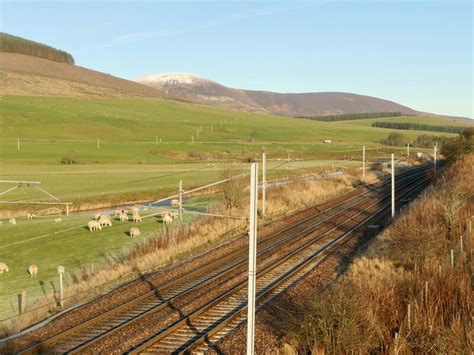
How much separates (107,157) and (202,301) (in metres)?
83.8

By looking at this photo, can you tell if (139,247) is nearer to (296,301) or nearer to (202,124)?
(296,301)

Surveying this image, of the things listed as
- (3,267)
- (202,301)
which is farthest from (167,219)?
(202,301)

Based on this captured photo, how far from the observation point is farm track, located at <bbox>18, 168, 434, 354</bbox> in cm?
1805

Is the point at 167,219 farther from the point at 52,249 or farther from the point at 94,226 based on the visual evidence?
the point at 52,249

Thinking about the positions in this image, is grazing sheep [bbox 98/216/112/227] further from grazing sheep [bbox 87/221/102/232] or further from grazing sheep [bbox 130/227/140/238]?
grazing sheep [bbox 130/227/140/238]

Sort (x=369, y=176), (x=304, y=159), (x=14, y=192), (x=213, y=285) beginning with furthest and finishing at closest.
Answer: (x=304, y=159) < (x=369, y=176) < (x=14, y=192) < (x=213, y=285)

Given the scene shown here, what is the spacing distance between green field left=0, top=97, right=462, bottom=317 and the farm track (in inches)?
257

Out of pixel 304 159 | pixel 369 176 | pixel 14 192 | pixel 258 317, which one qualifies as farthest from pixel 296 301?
pixel 304 159

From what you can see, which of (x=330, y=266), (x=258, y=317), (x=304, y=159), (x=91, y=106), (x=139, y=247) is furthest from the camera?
(x=91, y=106)

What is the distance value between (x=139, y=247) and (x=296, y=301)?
16.9 metres

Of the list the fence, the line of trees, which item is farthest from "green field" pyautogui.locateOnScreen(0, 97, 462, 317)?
the fence

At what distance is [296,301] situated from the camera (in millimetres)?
20828

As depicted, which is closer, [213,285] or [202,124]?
[213,285]

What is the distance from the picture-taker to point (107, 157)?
102625 mm
